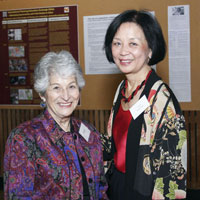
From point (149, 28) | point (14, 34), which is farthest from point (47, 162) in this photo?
point (14, 34)

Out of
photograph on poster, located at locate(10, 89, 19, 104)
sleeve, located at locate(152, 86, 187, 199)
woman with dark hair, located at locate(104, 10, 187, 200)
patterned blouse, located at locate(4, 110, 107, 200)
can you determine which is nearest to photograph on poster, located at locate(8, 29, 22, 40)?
photograph on poster, located at locate(10, 89, 19, 104)

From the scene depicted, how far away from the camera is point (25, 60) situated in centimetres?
443

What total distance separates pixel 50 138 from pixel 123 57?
2.57 ft

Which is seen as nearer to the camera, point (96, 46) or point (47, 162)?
point (47, 162)

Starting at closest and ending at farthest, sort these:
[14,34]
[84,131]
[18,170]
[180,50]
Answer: [18,170]
[84,131]
[180,50]
[14,34]

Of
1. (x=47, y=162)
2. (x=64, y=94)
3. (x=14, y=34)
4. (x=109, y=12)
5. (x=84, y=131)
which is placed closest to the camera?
(x=47, y=162)

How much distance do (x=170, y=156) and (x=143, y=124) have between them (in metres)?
0.28

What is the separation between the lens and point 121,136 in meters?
2.21

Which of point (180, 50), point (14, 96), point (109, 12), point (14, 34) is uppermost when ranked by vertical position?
point (109, 12)

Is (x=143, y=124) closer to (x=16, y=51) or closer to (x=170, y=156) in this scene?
(x=170, y=156)

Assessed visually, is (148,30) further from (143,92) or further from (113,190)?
(113,190)

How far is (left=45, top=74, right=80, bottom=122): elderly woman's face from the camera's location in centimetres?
189

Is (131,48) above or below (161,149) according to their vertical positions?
above

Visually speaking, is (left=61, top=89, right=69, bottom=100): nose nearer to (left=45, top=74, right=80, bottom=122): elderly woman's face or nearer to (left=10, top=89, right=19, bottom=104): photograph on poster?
(left=45, top=74, right=80, bottom=122): elderly woman's face
